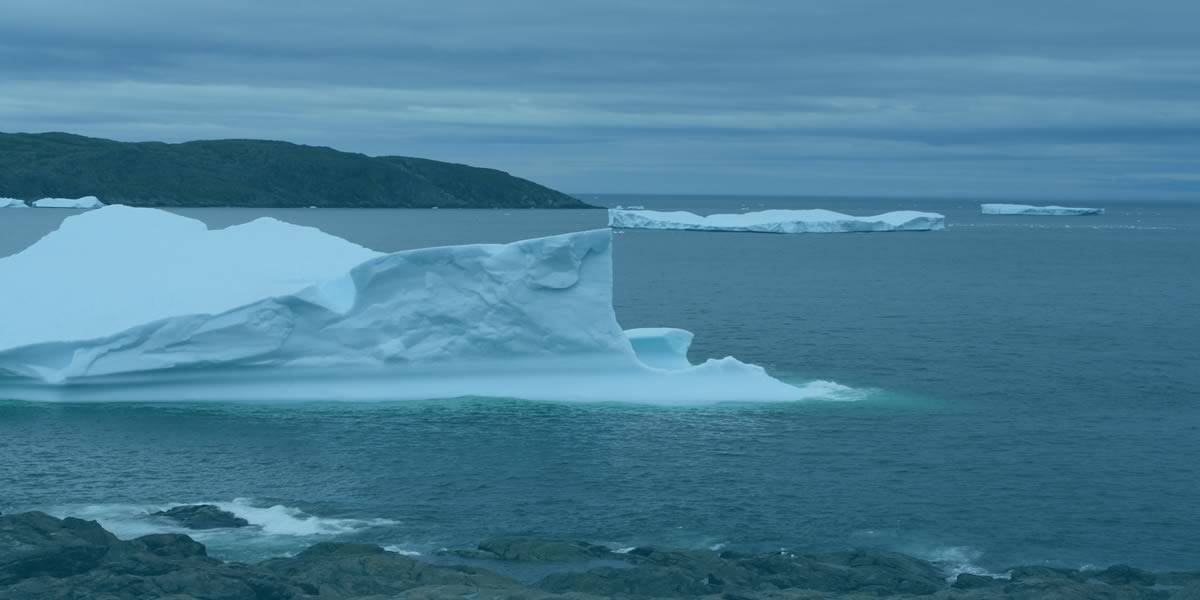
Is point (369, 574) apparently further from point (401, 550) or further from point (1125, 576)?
point (1125, 576)

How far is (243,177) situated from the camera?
493 feet

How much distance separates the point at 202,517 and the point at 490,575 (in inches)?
197

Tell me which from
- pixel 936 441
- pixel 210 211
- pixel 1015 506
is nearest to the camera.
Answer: pixel 1015 506

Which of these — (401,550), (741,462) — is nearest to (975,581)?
(741,462)

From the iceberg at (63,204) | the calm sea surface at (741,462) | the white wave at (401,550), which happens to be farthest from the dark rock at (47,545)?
the iceberg at (63,204)

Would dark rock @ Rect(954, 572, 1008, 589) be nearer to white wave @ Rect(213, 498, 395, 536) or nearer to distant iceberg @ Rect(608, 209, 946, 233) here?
white wave @ Rect(213, 498, 395, 536)

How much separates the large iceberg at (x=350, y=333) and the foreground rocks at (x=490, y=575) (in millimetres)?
9249

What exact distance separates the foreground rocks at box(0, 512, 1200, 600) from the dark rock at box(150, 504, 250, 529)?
160 cm

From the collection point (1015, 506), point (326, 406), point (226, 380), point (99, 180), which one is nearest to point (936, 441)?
point (1015, 506)

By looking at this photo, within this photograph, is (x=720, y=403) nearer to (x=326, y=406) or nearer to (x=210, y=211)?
(x=326, y=406)

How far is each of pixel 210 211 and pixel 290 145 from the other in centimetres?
3465

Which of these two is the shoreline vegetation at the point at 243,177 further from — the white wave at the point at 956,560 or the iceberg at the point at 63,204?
the white wave at the point at 956,560

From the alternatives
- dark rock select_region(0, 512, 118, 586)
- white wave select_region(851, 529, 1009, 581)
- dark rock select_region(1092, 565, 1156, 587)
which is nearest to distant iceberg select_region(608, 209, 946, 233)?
white wave select_region(851, 529, 1009, 581)

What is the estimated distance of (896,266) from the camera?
71.6m
